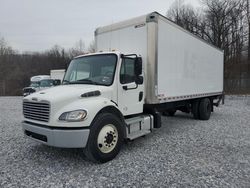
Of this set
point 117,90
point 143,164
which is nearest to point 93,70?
point 117,90

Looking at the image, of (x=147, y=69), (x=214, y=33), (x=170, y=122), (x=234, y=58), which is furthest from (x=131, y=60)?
(x=214, y=33)

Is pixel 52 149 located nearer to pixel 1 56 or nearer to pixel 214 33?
pixel 214 33

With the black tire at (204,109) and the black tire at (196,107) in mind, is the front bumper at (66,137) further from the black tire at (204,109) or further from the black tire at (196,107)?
the black tire at (204,109)

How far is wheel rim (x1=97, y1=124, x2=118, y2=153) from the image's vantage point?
442 centimetres

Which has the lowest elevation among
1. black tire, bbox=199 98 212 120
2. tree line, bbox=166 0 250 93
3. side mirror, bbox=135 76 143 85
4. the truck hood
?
black tire, bbox=199 98 212 120

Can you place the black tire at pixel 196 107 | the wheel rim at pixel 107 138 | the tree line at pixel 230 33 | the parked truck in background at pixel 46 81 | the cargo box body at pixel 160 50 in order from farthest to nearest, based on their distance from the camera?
the tree line at pixel 230 33 → the parked truck in background at pixel 46 81 → the black tire at pixel 196 107 → the cargo box body at pixel 160 50 → the wheel rim at pixel 107 138

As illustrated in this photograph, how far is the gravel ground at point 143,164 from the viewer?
12.1 ft

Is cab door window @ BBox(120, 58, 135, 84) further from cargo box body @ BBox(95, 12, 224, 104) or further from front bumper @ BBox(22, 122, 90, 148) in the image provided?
front bumper @ BBox(22, 122, 90, 148)

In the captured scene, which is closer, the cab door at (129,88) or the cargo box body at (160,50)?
the cab door at (129,88)

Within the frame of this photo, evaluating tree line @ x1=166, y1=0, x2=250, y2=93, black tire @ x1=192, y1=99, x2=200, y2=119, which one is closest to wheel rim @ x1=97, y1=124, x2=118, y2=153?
black tire @ x1=192, y1=99, x2=200, y2=119

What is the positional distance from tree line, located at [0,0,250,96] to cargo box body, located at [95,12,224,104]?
1576cm

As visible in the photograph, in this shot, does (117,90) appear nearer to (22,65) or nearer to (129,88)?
(129,88)

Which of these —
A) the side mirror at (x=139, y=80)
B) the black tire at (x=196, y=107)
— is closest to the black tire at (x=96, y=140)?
the side mirror at (x=139, y=80)

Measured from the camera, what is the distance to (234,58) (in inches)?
1115
